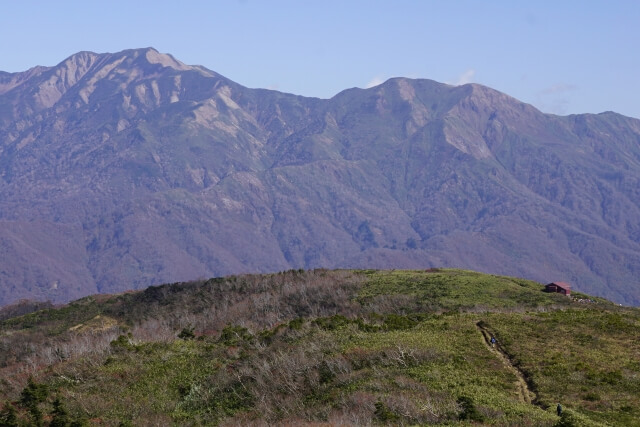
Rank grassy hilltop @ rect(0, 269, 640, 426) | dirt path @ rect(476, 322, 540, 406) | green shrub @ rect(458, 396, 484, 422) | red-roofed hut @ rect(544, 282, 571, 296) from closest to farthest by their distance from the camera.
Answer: green shrub @ rect(458, 396, 484, 422) → grassy hilltop @ rect(0, 269, 640, 426) → dirt path @ rect(476, 322, 540, 406) → red-roofed hut @ rect(544, 282, 571, 296)

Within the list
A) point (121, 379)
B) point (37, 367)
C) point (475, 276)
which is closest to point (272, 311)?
point (475, 276)

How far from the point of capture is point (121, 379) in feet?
235

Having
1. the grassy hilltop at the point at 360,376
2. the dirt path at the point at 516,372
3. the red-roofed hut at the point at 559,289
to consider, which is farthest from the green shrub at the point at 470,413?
the red-roofed hut at the point at 559,289

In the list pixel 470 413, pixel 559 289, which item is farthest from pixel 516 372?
pixel 559 289

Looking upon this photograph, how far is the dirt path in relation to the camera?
56.2 m

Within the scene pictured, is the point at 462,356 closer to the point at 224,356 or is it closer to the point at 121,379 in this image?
the point at 224,356

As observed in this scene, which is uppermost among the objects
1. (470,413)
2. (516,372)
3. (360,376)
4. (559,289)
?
(516,372)

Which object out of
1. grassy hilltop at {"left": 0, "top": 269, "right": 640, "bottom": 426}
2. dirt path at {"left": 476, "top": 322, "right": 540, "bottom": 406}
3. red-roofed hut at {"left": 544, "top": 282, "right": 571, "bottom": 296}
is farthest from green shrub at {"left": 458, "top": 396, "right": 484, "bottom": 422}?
red-roofed hut at {"left": 544, "top": 282, "right": 571, "bottom": 296}

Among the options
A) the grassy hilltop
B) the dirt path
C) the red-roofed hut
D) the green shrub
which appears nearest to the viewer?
the green shrub

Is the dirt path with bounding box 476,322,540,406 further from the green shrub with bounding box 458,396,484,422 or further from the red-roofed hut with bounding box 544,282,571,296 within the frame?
the red-roofed hut with bounding box 544,282,571,296

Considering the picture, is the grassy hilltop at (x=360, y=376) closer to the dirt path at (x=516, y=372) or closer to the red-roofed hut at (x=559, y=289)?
the dirt path at (x=516, y=372)

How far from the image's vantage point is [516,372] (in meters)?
61.6

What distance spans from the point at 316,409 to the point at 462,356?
13725mm

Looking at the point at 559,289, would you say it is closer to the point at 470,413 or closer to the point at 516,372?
the point at 516,372
